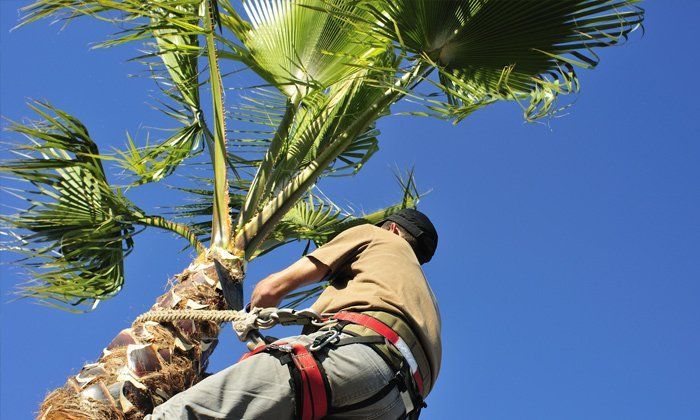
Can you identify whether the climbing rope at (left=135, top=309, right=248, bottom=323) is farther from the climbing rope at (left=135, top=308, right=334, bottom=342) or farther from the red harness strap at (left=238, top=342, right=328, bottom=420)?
the red harness strap at (left=238, top=342, right=328, bottom=420)

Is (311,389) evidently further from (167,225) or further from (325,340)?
(167,225)

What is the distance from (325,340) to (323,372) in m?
0.13

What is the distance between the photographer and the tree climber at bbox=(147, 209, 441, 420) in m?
2.46

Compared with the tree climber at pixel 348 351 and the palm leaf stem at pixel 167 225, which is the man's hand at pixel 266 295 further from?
the palm leaf stem at pixel 167 225

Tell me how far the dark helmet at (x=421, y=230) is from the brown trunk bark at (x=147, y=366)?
1005 mm

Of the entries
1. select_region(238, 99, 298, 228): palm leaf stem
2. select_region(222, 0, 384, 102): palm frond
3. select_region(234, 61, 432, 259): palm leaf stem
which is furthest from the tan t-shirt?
select_region(222, 0, 384, 102): palm frond

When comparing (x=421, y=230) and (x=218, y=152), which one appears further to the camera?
(x=218, y=152)

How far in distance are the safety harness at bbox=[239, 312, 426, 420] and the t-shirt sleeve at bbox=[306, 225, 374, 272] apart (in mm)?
251

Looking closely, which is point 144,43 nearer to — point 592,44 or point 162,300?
point 162,300

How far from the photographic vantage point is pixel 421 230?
11.3 feet

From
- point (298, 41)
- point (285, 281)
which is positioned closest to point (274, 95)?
point (298, 41)

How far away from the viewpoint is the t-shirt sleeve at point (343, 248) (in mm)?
3047

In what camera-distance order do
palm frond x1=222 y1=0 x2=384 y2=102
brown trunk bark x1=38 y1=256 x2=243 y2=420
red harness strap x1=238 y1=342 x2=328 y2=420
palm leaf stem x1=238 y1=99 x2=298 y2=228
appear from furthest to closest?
1. palm frond x1=222 y1=0 x2=384 y2=102
2. palm leaf stem x1=238 y1=99 x2=298 y2=228
3. brown trunk bark x1=38 y1=256 x2=243 y2=420
4. red harness strap x1=238 y1=342 x2=328 y2=420

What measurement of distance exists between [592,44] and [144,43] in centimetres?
270
